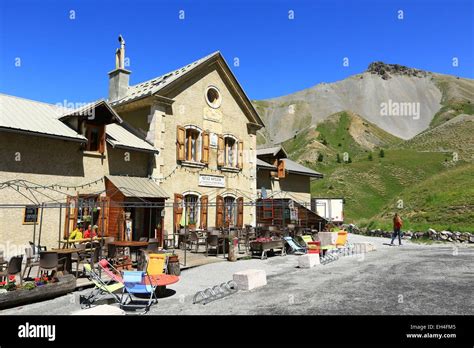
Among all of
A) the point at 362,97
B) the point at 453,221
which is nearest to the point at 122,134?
the point at 453,221

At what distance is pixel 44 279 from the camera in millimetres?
8383

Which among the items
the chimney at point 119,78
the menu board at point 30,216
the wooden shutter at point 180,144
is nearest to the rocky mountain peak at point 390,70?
the chimney at point 119,78

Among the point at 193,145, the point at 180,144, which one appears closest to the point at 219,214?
the point at 193,145

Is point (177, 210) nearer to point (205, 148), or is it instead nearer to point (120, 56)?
point (205, 148)

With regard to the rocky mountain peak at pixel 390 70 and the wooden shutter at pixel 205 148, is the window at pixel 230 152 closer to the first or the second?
the wooden shutter at pixel 205 148

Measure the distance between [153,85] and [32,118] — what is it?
678 centimetres

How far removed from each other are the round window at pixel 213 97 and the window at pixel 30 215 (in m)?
9.82

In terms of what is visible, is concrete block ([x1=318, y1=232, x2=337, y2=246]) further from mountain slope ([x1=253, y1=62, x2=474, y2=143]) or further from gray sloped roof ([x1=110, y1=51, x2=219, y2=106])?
mountain slope ([x1=253, y1=62, x2=474, y2=143])

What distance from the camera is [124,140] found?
1538cm

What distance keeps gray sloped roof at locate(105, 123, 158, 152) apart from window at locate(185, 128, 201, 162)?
2130 mm

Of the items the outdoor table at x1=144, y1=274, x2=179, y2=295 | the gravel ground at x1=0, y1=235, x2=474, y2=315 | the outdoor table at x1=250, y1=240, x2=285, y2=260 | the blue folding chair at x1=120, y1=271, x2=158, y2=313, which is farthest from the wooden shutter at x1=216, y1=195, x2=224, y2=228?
the blue folding chair at x1=120, y1=271, x2=158, y2=313

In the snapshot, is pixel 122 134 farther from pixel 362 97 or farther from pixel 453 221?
pixel 362 97

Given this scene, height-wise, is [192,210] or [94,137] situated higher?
[94,137]

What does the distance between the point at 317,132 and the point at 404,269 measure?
→ 83.0m
